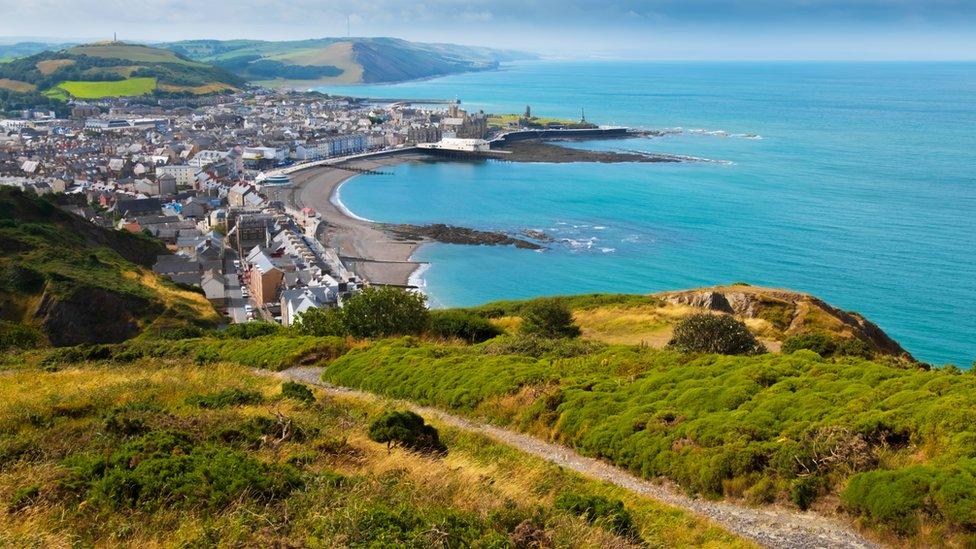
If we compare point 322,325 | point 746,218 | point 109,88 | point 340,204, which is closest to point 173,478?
point 322,325

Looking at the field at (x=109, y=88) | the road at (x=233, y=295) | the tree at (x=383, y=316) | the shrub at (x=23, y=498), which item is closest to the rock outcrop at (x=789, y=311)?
the tree at (x=383, y=316)

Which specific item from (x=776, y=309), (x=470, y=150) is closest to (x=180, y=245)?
(x=776, y=309)

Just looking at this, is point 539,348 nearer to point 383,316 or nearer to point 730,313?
point 383,316

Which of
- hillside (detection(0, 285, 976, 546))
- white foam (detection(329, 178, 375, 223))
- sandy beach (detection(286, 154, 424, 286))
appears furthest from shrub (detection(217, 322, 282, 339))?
white foam (detection(329, 178, 375, 223))

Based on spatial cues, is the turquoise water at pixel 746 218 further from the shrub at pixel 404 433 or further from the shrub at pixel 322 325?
the shrub at pixel 404 433

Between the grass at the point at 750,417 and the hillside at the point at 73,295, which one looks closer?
the grass at the point at 750,417

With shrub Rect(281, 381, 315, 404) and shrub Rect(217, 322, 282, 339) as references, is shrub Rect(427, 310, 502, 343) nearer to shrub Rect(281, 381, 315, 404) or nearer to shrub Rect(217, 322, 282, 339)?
shrub Rect(217, 322, 282, 339)
